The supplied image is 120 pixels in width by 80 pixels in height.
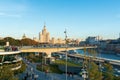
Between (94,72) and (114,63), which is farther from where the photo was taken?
(114,63)

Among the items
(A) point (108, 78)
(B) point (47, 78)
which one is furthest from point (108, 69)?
(B) point (47, 78)

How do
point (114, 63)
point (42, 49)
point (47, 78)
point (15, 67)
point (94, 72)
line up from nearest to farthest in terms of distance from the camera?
point (94, 72), point (47, 78), point (15, 67), point (114, 63), point (42, 49)

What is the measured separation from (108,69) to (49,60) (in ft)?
157

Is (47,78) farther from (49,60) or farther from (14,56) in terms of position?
(49,60)

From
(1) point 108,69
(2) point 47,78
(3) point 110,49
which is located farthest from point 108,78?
(3) point 110,49

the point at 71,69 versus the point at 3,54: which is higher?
the point at 3,54

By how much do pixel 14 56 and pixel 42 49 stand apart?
4351cm

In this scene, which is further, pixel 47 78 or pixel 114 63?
pixel 114 63

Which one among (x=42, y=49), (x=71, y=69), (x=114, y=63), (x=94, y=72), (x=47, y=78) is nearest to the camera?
(x=94, y=72)

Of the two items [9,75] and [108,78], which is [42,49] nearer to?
[108,78]

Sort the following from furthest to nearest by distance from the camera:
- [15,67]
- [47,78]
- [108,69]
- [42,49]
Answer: [42,49] < [15,67] < [47,78] < [108,69]

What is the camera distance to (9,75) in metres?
33.4

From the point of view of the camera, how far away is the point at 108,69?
142 feet

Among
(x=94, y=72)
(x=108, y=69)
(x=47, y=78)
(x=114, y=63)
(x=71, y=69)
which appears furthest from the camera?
(x=114, y=63)
